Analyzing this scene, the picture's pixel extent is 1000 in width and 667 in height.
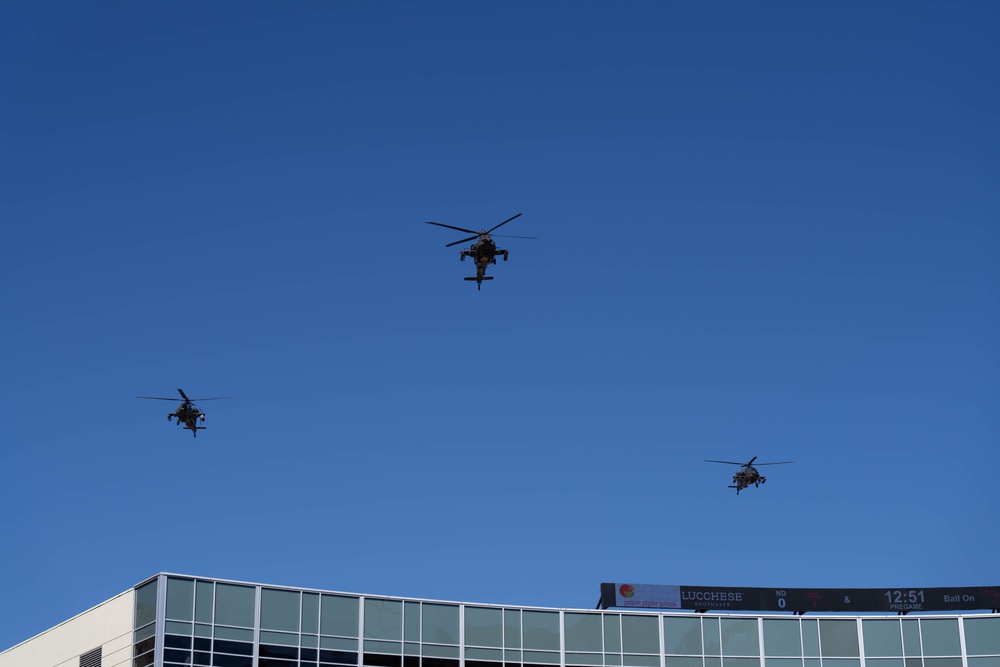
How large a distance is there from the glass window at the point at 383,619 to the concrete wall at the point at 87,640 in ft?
33.6

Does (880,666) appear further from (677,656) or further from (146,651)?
(146,651)

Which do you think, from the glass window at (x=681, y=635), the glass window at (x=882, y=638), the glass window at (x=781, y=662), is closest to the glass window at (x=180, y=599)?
the glass window at (x=681, y=635)

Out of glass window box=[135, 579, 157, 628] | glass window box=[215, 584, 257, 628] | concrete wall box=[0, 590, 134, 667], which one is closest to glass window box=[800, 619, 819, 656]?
glass window box=[215, 584, 257, 628]

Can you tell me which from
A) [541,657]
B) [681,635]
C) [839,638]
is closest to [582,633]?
[541,657]

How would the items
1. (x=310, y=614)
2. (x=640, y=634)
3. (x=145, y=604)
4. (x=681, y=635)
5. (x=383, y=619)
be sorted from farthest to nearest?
1. (x=681, y=635)
2. (x=640, y=634)
3. (x=383, y=619)
4. (x=310, y=614)
5. (x=145, y=604)

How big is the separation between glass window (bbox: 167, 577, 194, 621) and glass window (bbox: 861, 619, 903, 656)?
30841mm

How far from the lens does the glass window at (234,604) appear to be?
2525 inches

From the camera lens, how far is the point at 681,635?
71.5 metres

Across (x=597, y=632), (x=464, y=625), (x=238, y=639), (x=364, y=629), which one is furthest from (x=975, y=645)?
(x=238, y=639)

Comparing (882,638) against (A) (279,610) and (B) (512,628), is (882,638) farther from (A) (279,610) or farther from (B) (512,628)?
(A) (279,610)

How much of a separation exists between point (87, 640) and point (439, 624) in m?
15.1

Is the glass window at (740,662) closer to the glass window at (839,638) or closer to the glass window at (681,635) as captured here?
the glass window at (681,635)

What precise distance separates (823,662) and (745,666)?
3.66 m

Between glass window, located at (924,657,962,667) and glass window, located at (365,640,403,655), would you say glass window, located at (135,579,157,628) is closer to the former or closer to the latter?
glass window, located at (365,640,403,655)
